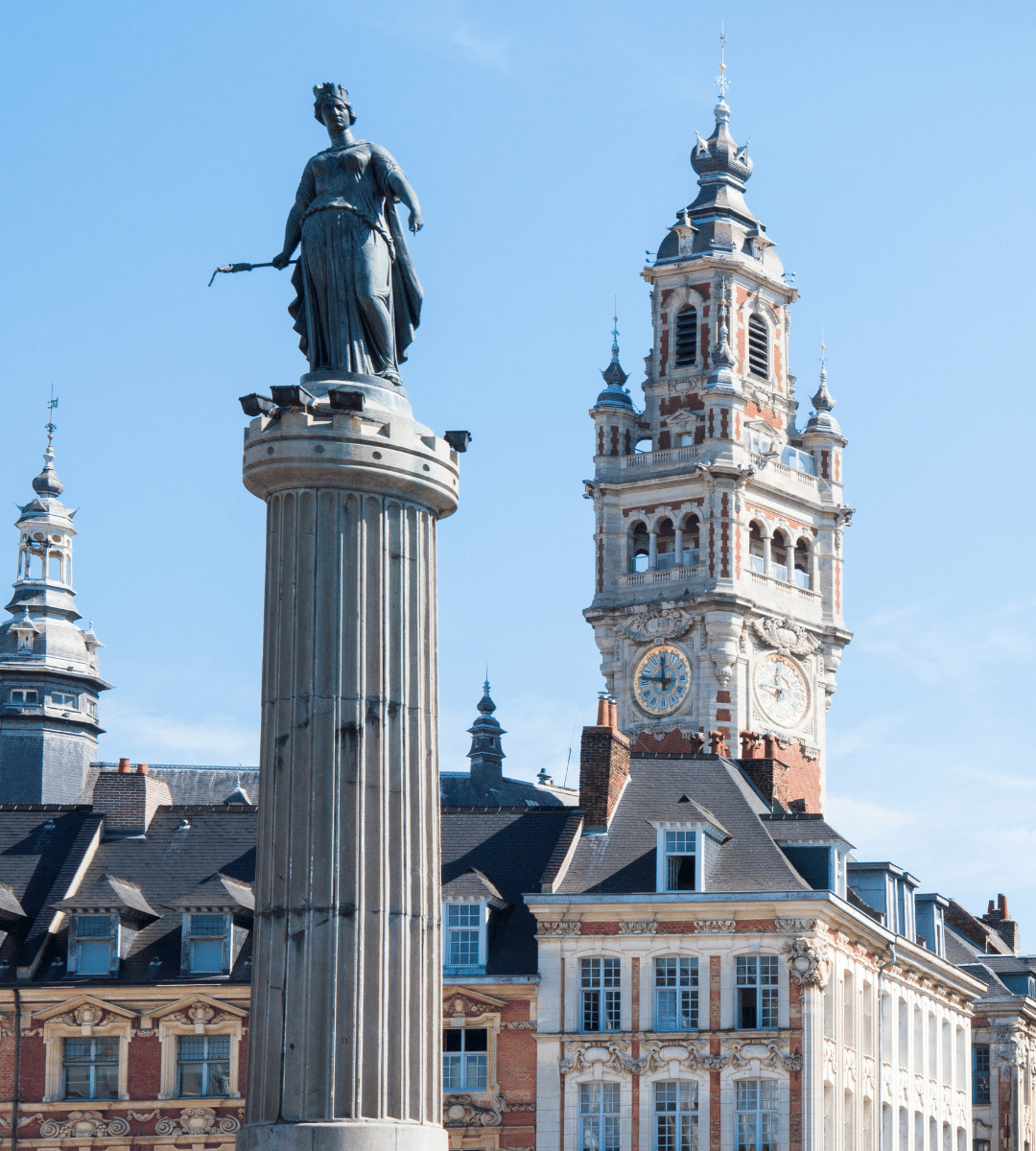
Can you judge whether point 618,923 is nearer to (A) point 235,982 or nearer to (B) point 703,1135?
(B) point 703,1135

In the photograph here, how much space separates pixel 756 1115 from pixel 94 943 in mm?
12799

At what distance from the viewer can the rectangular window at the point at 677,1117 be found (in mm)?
48156

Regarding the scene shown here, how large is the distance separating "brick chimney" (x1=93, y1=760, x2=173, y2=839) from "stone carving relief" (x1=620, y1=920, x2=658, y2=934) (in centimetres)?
1020

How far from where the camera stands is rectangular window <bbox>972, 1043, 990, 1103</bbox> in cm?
7381

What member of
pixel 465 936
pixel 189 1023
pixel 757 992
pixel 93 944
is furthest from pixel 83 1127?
pixel 757 992

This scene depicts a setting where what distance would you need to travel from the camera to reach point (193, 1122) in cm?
4756

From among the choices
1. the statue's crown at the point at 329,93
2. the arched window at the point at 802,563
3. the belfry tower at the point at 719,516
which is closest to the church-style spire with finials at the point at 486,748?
the belfry tower at the point at 719,516

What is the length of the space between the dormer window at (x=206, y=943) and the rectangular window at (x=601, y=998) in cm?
676

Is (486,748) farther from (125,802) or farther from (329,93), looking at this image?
(329,93)

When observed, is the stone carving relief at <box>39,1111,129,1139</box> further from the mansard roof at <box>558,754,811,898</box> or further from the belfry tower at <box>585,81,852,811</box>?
the belfry tower at <box>585,81,852,811</box>

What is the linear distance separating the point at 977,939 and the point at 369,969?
2527 inches

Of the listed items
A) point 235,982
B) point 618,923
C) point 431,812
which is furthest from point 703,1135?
point 431,812

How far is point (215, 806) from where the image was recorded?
53312 mm

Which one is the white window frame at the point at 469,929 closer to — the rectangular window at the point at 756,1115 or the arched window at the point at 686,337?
the rectangular window at the point at 756,1115
